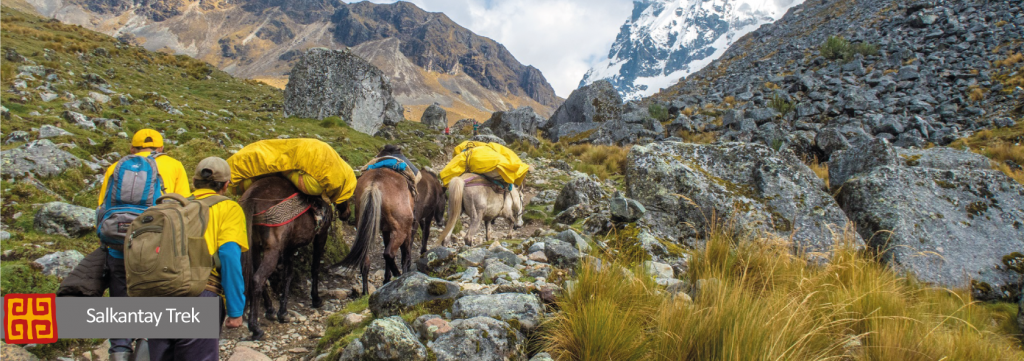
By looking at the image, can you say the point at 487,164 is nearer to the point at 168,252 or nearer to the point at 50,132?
the point at 168,252

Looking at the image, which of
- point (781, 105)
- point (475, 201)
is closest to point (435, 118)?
point (781, 105)

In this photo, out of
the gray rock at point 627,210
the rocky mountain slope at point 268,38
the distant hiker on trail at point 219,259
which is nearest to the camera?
the distant hiker on trail at point 219,259

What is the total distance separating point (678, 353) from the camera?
2.30 m

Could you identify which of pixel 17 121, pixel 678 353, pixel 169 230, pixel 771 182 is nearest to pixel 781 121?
pixel 771 182

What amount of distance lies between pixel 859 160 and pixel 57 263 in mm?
10840

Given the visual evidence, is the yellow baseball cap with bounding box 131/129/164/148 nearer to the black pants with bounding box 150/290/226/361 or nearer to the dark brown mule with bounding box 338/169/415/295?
the black pants with bounding box 150/290/226/361

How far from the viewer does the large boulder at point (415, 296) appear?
3.21 meters

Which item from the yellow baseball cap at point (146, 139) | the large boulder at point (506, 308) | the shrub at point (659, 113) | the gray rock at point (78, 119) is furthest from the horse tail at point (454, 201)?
the shrub at point (659, 113)

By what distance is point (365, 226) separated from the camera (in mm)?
5082

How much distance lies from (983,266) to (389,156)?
7.74m

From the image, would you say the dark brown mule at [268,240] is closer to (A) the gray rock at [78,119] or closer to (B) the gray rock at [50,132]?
(B) the gray rock at [50,132]

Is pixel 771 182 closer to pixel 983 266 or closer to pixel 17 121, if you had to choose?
pixel 983 266

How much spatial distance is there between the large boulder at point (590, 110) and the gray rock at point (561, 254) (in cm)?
2114

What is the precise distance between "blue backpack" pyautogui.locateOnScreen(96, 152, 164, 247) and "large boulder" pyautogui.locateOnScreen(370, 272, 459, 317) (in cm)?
191
